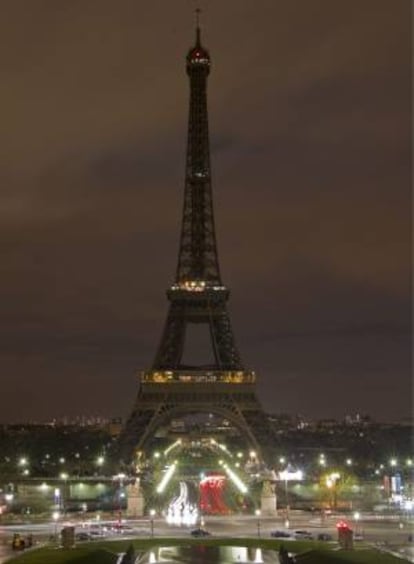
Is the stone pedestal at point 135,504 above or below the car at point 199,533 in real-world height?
above

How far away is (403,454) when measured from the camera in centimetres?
16925

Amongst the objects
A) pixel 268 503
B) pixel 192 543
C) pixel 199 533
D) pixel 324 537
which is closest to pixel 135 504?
pixel 268 503

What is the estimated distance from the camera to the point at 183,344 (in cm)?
12756

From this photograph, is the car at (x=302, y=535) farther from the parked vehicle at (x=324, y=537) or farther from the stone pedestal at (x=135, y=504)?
the stone pedestal at (x=135, y=504)

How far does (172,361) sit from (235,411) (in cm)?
1002

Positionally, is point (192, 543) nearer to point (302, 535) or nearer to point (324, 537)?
point (302, 535)

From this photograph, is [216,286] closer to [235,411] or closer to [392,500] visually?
[235,411]

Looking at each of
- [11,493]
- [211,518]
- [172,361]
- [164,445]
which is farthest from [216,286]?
[164,445]

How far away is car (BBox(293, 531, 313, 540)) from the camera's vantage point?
63.4 metres

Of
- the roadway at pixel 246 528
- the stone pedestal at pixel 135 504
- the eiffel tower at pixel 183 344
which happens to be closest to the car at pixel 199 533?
the roadway at pixel 246 528

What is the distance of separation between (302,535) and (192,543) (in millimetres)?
7422

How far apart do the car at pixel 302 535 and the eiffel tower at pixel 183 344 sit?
170 ft

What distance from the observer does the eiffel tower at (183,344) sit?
12131 cm

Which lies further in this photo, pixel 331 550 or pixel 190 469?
pixel 190 469
